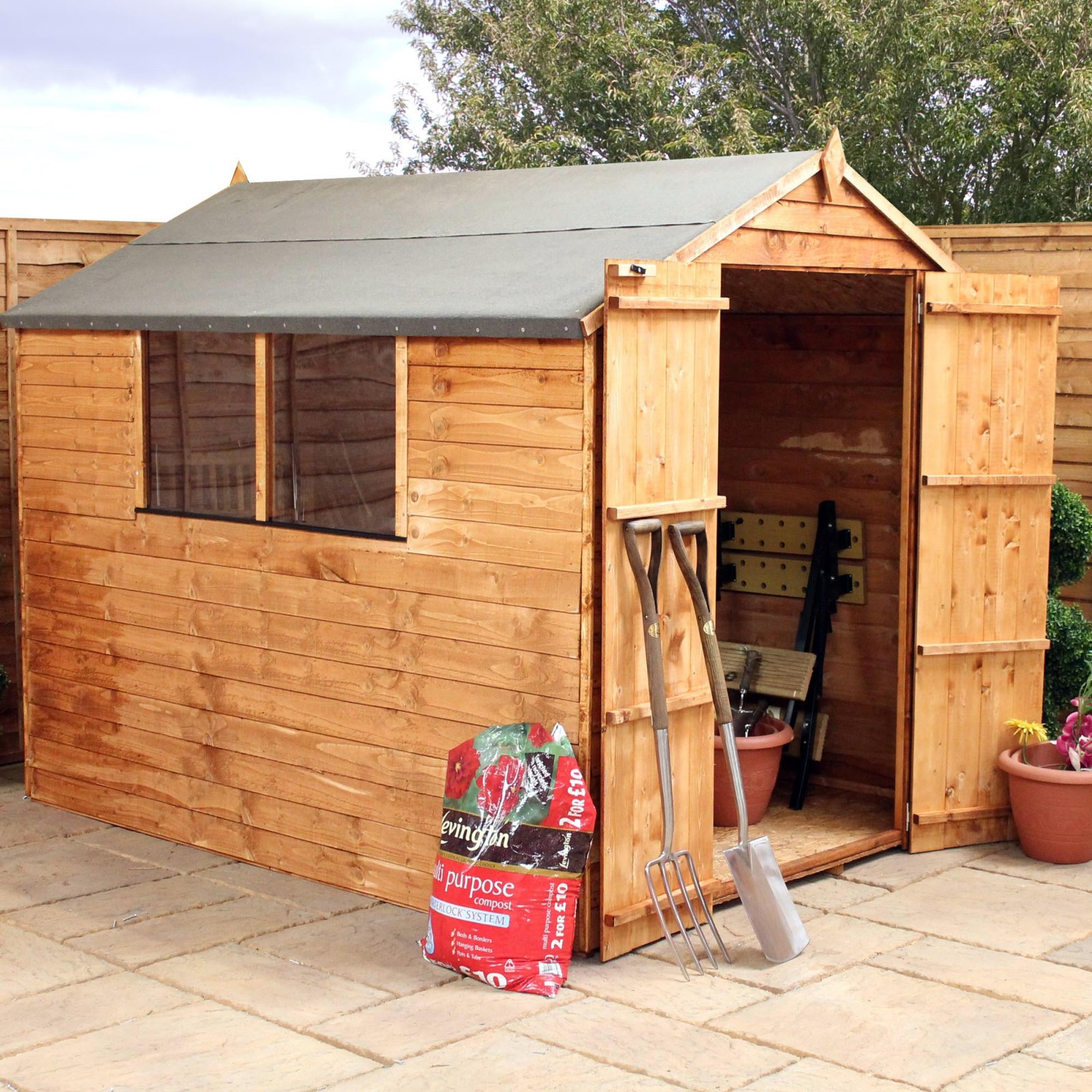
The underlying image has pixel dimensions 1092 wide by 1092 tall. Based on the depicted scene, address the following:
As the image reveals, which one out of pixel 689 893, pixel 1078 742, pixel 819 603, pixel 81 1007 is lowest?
pixel 81 1007

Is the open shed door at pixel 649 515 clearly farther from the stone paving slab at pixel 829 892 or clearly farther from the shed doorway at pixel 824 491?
the shed doorway at pixel 824 491

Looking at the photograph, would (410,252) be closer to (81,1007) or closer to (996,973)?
(81,1007)

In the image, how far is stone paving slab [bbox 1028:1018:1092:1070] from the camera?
365 cm

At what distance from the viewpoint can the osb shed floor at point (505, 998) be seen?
3.58 m

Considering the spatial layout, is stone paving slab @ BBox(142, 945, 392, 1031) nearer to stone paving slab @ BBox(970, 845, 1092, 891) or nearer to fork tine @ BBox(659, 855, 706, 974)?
fork tine @ BBox(659, 855, 706, 974)

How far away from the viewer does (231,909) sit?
15.4ft

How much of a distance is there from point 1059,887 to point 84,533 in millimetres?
3534

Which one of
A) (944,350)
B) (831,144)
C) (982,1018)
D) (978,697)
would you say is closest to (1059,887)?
(978,697)

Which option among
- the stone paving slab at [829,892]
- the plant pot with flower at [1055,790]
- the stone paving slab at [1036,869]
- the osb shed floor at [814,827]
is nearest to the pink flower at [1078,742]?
the plant pot with flower at [1055,790]

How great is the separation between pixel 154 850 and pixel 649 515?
2.25 m

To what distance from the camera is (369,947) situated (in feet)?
14.3

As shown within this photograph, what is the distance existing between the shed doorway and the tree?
8419mm

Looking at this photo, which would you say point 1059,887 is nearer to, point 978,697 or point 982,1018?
point 978,697

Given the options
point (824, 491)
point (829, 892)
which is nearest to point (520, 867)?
point (829, 892)
